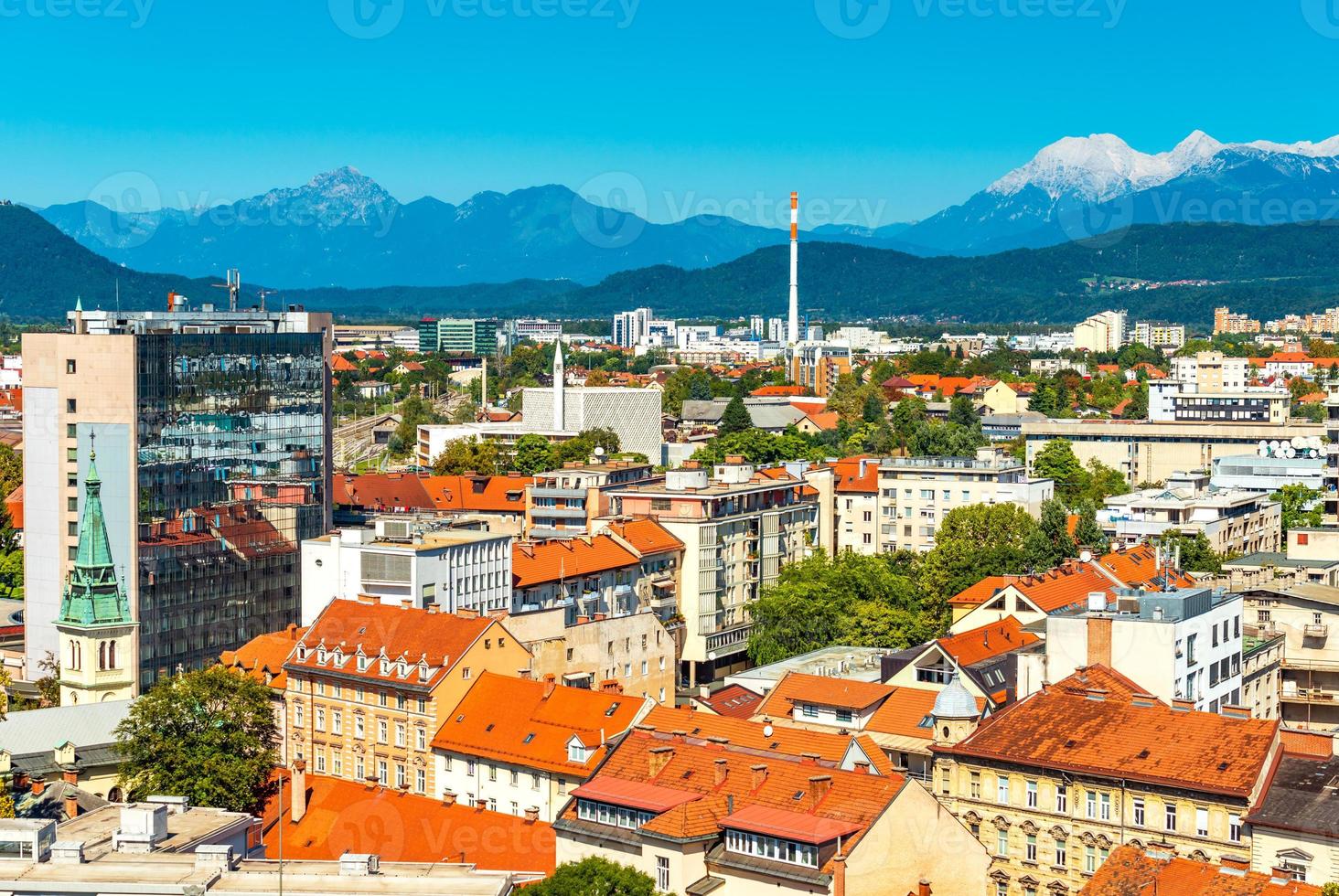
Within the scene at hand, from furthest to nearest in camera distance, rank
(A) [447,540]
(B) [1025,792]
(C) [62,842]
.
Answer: (A) [447,540], (B) [1025,792], (C) [62,842]

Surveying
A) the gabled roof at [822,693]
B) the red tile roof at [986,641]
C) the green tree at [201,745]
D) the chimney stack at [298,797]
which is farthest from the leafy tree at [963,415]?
the chimney stack at [298,797]

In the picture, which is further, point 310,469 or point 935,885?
point 310,469

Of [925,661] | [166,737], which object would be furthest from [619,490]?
[166,737]

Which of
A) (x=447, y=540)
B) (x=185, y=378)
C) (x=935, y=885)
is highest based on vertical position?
(x=185, y=378)

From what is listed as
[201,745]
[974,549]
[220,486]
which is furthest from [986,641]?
[220,486]

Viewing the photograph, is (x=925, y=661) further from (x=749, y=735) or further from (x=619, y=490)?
(x=619, y=490)

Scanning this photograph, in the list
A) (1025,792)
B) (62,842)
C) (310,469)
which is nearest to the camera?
(62,842)

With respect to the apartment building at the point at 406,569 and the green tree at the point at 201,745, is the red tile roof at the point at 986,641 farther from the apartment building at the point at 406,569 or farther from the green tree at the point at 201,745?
the green tree at the point at 201,745

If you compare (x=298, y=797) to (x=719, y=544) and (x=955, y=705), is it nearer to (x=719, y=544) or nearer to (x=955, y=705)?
(x=955, y=705)
